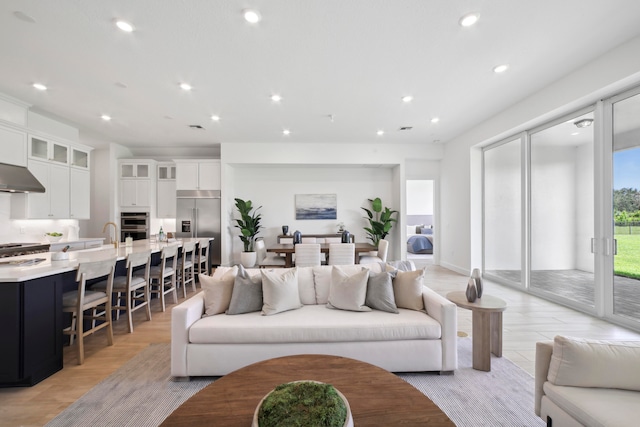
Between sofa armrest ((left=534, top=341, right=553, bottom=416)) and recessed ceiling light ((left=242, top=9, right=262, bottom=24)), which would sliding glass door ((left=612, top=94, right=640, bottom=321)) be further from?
recessed ceiling light ((left=242, top=9, right=262, bottom=24))

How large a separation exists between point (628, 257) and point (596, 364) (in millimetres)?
2856

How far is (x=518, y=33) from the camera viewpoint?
2.62 metres

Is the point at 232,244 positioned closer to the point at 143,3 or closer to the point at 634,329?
the point at 143,3

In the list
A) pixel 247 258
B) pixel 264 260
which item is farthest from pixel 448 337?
pixel 247 258

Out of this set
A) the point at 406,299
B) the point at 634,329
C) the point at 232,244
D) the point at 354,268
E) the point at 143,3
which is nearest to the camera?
the point at 143,3

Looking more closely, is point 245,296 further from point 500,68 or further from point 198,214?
point 198,214

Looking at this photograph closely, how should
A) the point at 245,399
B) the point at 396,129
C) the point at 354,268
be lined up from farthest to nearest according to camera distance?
1. the point at 396,129
2. the point at 354,268
3. the point at 245,399

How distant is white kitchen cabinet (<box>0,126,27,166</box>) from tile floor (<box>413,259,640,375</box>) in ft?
22.5

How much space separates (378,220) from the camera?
7.29 meters

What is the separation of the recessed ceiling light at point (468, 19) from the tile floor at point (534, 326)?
304 centimetres

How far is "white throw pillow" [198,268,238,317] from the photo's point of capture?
240 cm

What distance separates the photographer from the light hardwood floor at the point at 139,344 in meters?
1.87

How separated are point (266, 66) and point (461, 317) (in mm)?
3929

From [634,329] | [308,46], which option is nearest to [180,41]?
[308,46]
